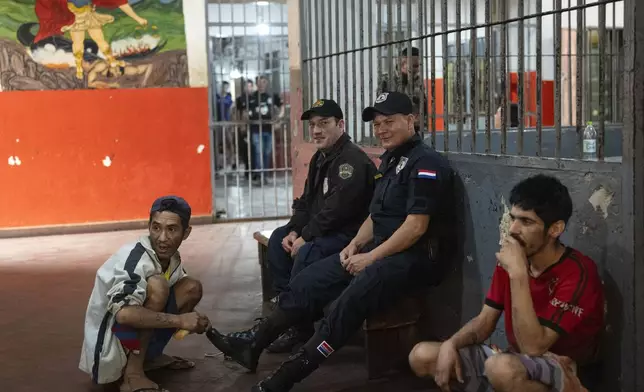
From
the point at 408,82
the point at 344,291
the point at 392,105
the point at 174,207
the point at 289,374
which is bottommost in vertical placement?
the point at 289,374

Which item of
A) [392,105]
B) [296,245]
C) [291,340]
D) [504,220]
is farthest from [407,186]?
[291,340]

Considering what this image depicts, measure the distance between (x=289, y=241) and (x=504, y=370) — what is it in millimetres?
2165

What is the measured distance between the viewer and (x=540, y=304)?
256 centimetres

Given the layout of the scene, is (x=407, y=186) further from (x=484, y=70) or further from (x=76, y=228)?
(x=76, y=228)

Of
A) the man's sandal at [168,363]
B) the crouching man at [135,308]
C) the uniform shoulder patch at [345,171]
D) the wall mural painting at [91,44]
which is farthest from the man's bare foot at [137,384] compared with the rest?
the wall mural painting at [91,44]

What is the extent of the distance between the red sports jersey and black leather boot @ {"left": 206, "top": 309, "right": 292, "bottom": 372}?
1.39 metres

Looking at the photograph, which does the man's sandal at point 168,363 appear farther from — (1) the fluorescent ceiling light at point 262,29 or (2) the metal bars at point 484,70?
(1) the fluorescent ceiling light at point 262,29

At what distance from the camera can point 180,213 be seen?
11.5ft

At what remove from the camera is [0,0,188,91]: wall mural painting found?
816 cm

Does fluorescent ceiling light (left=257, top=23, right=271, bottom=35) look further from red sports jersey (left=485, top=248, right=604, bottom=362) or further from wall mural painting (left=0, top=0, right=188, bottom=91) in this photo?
red sports jersey (left=485, top=248, right=604, bottom=362)

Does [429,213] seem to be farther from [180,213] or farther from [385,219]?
[180,213]

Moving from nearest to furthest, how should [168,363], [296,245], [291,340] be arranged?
[168,363]
[291,340]
[296,245]

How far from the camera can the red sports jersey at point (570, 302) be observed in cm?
247

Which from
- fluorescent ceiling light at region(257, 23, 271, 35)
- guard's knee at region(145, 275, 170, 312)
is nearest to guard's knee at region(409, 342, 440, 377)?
guard's knee at region(145, 275, 170, 312)
